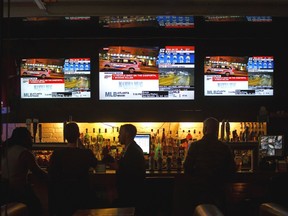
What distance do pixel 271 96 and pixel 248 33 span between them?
1.27m

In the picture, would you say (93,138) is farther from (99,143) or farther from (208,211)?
(208,211)

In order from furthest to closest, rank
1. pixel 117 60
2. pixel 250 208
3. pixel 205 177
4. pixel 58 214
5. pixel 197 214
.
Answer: pixel 117 60
pixel 250 208
pixel 205 177
pixel 58 214
pixel 197 214

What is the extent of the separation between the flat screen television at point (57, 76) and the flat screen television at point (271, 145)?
3.27 m

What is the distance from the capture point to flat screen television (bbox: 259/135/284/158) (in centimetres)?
818

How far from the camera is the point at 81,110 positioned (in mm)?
8695

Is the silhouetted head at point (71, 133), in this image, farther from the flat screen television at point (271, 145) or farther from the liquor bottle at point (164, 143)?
the flat screen television at point (271, 145)

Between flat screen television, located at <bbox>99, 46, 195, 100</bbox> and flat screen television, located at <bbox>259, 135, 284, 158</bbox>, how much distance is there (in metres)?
1.53

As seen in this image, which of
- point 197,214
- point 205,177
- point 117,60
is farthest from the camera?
point 117,60

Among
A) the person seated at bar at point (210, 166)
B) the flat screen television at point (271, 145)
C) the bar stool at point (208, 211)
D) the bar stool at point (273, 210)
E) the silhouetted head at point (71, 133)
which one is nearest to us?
the bar stool at point (208, 211)

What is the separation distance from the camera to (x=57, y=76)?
8.70 meters

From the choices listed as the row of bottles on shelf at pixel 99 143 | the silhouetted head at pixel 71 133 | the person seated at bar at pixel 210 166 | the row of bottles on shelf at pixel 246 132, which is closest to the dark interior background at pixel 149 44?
the row of bottles on shelf at pixel 246 132

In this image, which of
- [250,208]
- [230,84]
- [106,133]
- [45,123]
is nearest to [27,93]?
[45,123]

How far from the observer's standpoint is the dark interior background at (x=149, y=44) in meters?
8.73

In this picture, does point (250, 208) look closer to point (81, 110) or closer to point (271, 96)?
point (271, 96)
